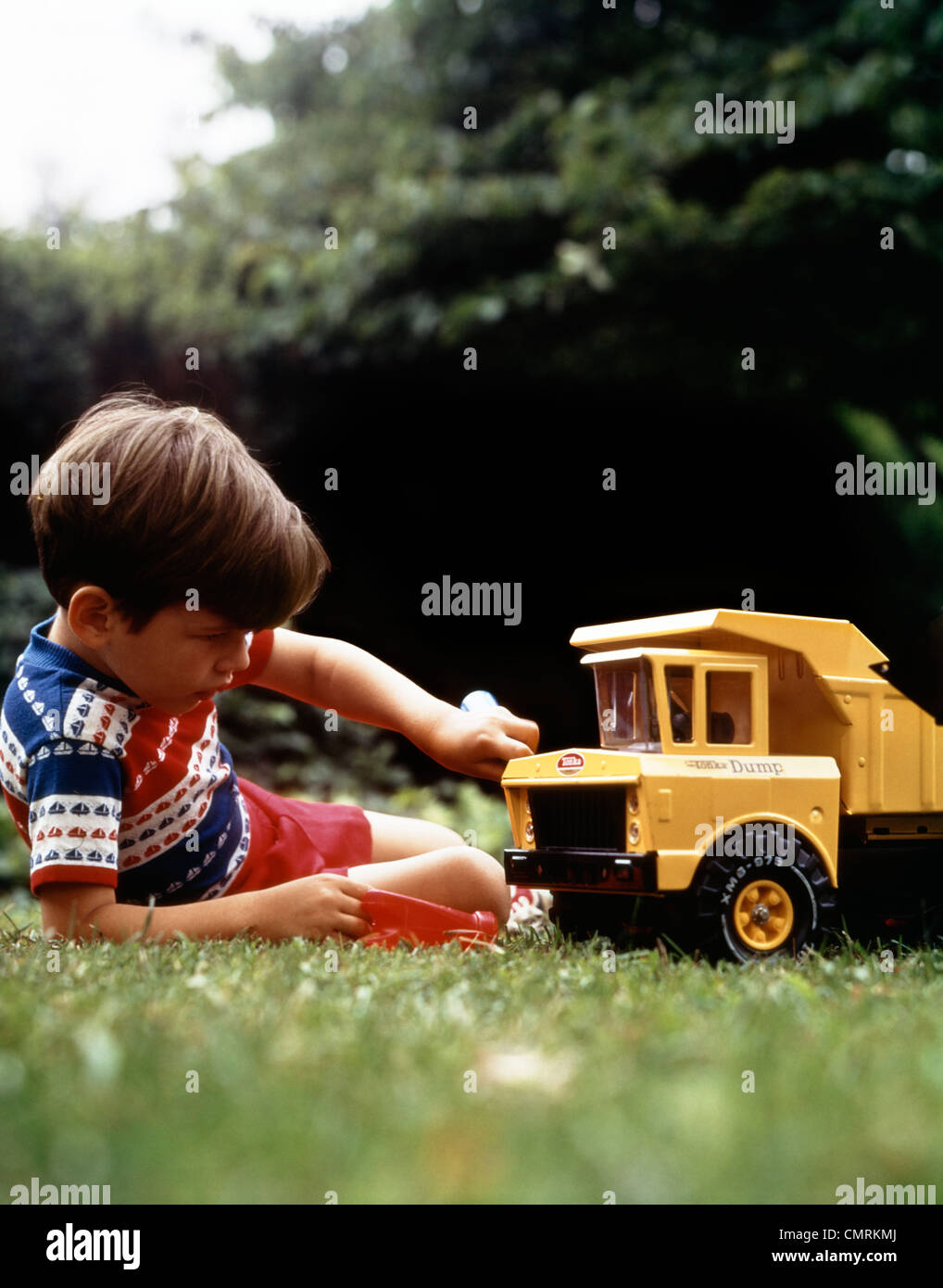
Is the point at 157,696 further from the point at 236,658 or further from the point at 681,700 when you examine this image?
the point at 681,700

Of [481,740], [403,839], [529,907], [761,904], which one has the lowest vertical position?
[529,907]

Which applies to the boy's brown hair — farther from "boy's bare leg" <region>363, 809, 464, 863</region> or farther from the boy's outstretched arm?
"boy's bare leg" <region>363, 809, 464, 863</region>

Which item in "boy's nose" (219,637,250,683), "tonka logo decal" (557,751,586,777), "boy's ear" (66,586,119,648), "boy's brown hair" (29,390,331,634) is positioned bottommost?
"tonka logo decal" (557,751,586,777)

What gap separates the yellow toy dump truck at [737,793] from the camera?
2686mm

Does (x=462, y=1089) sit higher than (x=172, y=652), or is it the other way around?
(x=172, y=652)

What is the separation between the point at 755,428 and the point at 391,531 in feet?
7.71

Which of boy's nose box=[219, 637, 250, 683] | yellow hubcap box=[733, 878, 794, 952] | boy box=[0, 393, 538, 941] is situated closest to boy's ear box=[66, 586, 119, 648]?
boy box=[0, 393, 538, 941]

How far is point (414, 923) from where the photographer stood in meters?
3.05

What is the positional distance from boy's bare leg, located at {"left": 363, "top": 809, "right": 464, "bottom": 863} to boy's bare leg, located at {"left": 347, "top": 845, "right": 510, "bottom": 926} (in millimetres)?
545

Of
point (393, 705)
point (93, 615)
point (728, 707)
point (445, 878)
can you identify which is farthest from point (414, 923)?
point (93, 615)

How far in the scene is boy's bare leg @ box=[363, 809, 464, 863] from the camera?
12.6 ft

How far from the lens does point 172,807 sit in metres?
3.14

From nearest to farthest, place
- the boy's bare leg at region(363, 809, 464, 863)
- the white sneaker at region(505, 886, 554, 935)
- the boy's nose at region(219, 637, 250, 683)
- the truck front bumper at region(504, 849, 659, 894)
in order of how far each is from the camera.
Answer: the truck front bumper at region(504, 849, 659, 894) < the boy's nose at region(219, 637, 250, 683) < the white sneaker at region(505, 886, 554, 935) < the boy's bare leg at region(363, 809, 464, 863)

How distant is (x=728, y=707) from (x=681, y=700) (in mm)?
131
